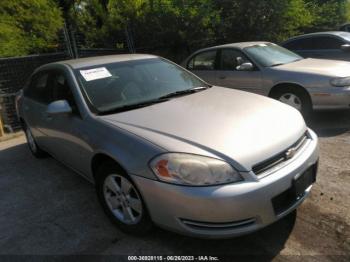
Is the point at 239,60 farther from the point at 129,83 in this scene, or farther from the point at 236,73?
the point at 129,83

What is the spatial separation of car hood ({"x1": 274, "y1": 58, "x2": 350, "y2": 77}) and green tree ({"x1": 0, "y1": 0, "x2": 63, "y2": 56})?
6387mm

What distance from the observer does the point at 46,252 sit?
3152 millimetres

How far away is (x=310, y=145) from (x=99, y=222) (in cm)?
207

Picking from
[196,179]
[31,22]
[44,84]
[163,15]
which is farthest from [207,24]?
[196,179]

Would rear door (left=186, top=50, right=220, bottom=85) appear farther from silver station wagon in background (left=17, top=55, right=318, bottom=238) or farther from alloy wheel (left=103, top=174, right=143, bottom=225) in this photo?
alloy wheel (left=103, top=174, right=143, bottom=225)

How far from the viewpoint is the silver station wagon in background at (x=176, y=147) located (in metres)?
2.61

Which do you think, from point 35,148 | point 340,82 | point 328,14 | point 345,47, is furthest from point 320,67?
point 328,14

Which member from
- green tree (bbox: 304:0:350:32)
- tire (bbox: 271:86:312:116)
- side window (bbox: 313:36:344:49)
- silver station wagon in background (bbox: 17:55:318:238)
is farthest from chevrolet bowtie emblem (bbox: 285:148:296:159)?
green tree (bbox: 304:0:350:32)

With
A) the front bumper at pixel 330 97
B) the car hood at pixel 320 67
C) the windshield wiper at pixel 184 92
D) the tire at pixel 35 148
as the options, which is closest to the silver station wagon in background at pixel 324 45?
the car hood at pixel 320 67

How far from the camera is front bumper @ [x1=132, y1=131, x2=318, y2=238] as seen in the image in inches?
100

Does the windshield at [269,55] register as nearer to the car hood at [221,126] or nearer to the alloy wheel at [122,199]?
the car hood at [221,126]

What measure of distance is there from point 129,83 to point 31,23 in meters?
7.45

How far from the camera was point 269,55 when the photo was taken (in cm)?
666

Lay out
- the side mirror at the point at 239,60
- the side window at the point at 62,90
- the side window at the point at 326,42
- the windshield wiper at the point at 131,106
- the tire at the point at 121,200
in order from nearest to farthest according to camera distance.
Result: the tire at the point at 121,200 → the windshield wiper at the point at 131,106 → the side window at the point at 62,90 → the side mirror at the point at 239,60 → the side window at the point at 326,42
